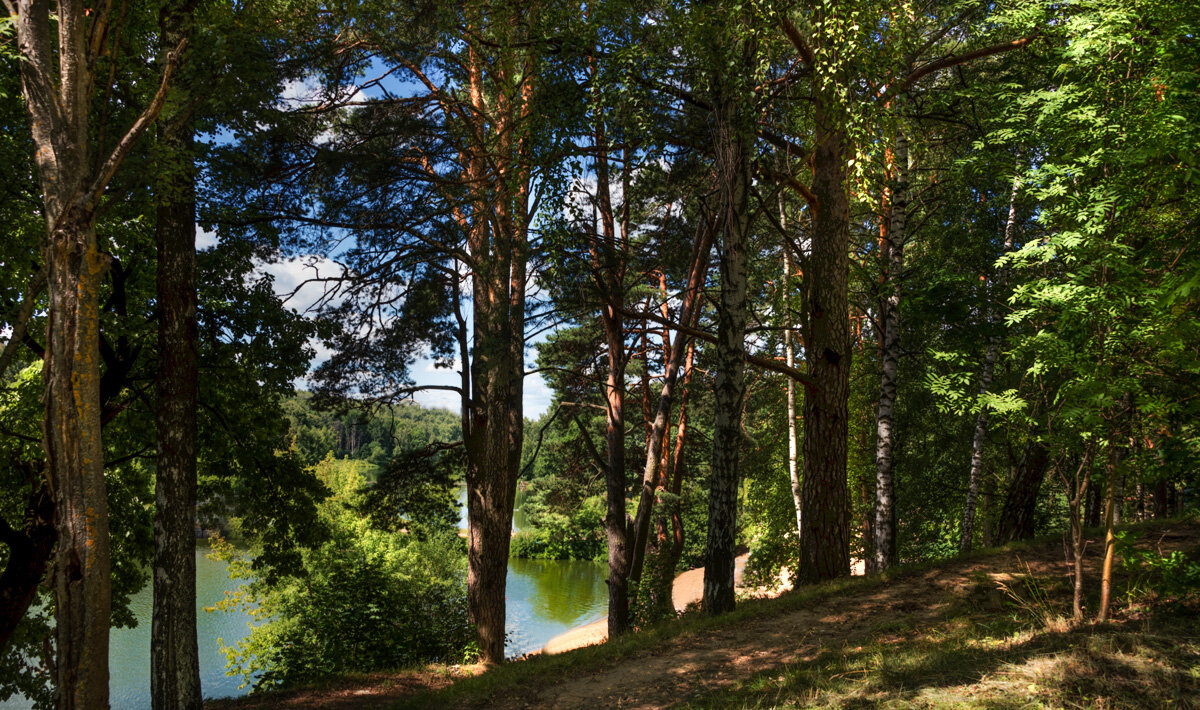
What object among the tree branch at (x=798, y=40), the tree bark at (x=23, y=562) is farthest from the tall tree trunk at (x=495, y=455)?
the tree bark at (x=23, y=562)

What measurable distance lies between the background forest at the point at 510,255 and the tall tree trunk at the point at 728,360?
0.04 meters

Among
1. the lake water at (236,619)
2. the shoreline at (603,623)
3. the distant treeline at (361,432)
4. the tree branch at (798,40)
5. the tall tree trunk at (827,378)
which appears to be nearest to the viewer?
the tree branch at (798,40)

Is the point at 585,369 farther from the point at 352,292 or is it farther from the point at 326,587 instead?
the point at 326,587

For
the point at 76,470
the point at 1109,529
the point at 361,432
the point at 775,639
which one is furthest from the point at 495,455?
the point at 361,432

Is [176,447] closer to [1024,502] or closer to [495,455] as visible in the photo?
[495,455]

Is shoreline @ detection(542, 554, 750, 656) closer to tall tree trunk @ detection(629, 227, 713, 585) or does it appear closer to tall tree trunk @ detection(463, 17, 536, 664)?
tall tree trunk @ detection(629, 227, 713, 585)

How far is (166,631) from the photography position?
736 centimetres

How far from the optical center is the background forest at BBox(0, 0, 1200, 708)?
17.7 ft

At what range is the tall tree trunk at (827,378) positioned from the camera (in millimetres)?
8422

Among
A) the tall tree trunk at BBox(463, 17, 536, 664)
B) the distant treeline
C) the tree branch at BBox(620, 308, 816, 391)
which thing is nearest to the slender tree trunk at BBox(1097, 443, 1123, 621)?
the tree branch at BBox(620, 308, 816, 391)

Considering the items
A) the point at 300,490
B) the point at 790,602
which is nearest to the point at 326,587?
the point at 300,490

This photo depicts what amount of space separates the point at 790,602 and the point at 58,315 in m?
8.03

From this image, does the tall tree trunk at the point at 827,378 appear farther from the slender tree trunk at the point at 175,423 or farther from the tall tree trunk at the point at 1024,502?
the slender tree trunk at the point at 175,423

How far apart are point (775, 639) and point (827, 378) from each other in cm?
349
